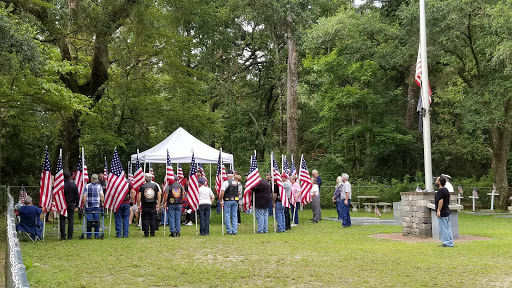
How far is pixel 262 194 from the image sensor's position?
15.2 m

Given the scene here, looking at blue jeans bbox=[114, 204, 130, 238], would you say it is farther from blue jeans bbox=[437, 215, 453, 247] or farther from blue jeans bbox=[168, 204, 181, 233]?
blue jeans bbox=[437, 215, 453, 247]

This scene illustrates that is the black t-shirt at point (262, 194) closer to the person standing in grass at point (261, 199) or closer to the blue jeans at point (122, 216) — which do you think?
the person standing in grass at point (261, 199)

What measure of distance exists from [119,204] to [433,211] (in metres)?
8.29

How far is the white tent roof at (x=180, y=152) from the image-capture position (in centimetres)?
1895

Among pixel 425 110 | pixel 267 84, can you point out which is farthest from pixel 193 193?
pixel 267 84

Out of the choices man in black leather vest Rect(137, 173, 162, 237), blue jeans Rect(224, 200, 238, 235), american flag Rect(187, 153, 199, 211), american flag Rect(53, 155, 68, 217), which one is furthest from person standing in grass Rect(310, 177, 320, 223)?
american flag Rect(53, 155, 68, 217)

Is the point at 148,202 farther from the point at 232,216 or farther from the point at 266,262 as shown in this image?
the point at 266,262

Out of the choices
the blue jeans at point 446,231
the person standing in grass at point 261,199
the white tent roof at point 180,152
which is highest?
the white tent roof at point 180,152

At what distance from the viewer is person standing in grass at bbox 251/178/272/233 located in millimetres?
15195

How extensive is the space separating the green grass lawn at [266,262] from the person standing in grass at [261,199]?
1.05 m

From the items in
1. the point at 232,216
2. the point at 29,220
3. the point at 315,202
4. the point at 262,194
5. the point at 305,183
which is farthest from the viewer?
the point at 315,202

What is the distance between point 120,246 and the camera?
12.2m

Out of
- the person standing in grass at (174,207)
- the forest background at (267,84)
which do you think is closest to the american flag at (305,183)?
the person standing in grass at (174,207)

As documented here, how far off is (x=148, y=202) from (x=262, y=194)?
125 inches
